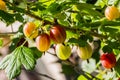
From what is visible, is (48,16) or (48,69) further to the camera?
(48,69)

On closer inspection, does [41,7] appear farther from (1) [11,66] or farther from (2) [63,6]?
(1) [11,66]

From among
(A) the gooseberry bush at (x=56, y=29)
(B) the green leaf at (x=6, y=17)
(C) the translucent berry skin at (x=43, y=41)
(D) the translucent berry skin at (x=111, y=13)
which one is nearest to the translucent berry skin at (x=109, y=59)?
(A) the gooseberry bush at (x=56, y=29)

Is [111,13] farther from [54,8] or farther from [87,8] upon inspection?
[54,8]

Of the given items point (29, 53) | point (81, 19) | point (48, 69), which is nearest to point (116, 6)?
point (81, 19)

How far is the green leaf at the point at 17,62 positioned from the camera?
975 mm

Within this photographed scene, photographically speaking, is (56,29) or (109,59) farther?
(109,59)

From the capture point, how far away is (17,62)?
0.99m

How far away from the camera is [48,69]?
2850mm

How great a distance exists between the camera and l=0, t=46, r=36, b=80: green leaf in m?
0.98

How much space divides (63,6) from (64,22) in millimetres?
115

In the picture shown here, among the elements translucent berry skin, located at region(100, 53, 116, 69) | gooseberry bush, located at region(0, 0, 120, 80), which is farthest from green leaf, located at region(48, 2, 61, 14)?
translucent berry skin, located at region(100, 53, 116, 69)

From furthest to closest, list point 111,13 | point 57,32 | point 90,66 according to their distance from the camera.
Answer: point 90,66, point 111,13, point 57,32

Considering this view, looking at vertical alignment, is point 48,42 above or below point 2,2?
below

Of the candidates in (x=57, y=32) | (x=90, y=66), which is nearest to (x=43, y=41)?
(x=57, y=32)
